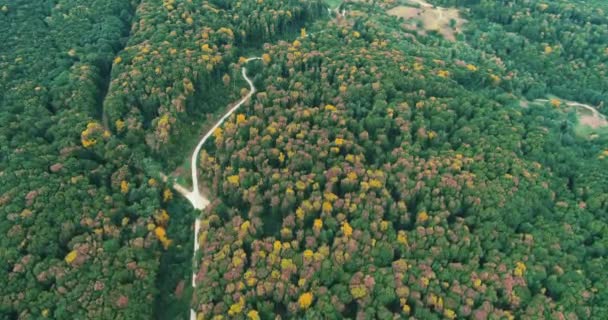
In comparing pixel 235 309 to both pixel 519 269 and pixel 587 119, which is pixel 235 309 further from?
pixel 587 119

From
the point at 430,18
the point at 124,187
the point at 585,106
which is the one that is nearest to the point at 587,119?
the point at 585,106

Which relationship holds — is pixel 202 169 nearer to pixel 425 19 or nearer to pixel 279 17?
pixel 279 17

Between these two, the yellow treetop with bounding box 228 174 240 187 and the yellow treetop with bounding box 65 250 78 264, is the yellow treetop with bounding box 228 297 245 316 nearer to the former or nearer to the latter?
the yellow treetop with bounding box 228 174 240 187

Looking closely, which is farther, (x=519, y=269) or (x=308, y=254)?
(x=519, y=269)

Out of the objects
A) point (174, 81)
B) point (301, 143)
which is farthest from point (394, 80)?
point (174, 81)

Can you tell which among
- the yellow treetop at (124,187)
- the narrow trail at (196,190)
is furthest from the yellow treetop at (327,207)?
the yellow treetop at (124,187)

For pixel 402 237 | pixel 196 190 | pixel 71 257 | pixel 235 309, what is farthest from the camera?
pixel 196 190

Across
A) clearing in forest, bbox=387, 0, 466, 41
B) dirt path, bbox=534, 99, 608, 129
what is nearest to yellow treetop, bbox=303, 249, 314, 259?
dirt path, bbox=534, 99, 608, 129
